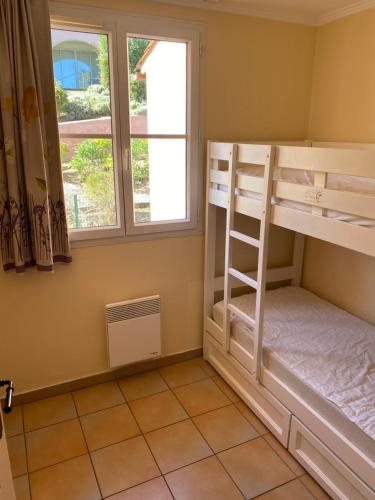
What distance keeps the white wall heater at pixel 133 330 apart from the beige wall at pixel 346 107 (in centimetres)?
130

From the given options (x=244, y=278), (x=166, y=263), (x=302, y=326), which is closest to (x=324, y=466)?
(x=302, y=326)

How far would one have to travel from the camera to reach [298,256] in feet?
9.69

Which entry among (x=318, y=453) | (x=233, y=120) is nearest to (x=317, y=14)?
(x=233, y=120)

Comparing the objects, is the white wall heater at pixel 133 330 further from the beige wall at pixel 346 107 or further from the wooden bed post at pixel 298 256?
the beige wall at pixel 346 107

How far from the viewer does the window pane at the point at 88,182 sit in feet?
7.28

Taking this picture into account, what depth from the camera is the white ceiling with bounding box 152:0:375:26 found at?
7.38ft

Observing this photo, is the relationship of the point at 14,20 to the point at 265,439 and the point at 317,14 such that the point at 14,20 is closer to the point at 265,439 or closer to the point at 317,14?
the point at 317,14

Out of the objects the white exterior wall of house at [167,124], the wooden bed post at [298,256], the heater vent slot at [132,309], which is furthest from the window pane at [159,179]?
the wooden bed post at [298,256]

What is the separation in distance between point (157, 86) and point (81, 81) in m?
0.48

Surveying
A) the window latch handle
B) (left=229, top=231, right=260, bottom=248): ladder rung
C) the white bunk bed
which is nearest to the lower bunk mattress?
the white bunk bed

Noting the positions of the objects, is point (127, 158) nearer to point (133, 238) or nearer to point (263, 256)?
point (133, 238)

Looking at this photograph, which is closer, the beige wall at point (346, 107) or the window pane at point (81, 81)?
the window pane at point (81, 81)

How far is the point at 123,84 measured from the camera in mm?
2184

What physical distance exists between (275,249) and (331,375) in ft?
4.01
